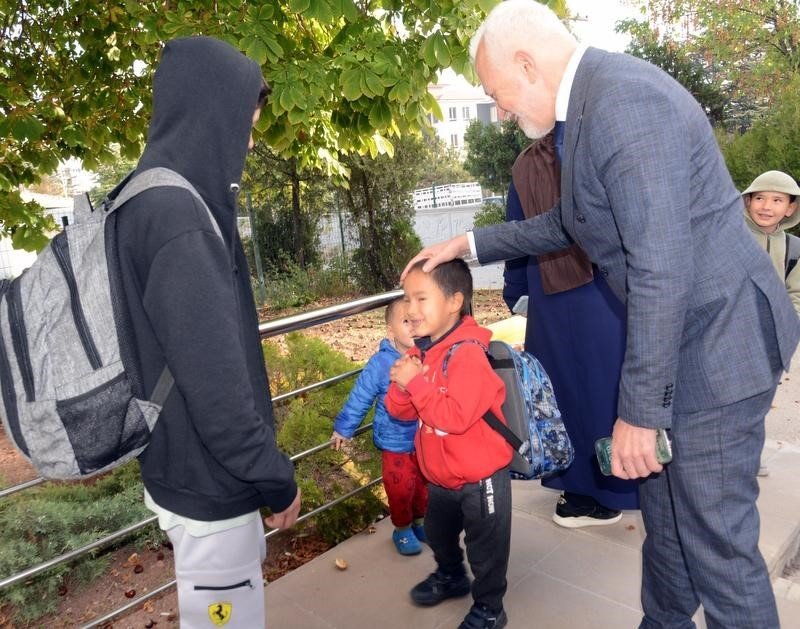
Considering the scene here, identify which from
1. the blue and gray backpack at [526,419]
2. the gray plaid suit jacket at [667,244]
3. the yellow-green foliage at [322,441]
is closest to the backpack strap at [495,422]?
the blue and gray backpack at [526,419]

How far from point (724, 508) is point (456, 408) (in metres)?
0.83

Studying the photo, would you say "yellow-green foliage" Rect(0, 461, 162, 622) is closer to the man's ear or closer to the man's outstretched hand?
the man's outstretched hand

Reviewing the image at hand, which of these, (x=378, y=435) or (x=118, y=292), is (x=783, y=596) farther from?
(x=118, y=292)

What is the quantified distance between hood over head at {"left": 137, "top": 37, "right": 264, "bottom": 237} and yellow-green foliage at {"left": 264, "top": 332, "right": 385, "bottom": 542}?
2384 mm

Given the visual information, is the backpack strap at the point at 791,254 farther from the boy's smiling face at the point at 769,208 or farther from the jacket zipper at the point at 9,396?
the jacket zipper at the point at 9,396

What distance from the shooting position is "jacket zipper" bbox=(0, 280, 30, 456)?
138cm

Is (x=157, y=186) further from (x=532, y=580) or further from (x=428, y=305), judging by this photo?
(x=532, y=580)

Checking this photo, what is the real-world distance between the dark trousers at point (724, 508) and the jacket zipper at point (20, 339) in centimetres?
158

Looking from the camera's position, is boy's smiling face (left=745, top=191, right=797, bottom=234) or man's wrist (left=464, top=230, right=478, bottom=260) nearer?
man's wrist (left=464, top=230, right=478, bottom=260)

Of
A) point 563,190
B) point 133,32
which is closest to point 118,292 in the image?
point 563,190

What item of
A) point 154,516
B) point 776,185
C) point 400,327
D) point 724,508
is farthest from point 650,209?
point 776,185

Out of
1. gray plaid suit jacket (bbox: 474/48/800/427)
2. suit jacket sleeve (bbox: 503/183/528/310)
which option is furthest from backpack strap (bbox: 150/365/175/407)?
suit jacket sleeve (bbox: 503/183/528/310)

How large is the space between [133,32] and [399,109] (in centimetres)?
225

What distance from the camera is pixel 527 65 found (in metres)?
1.75
